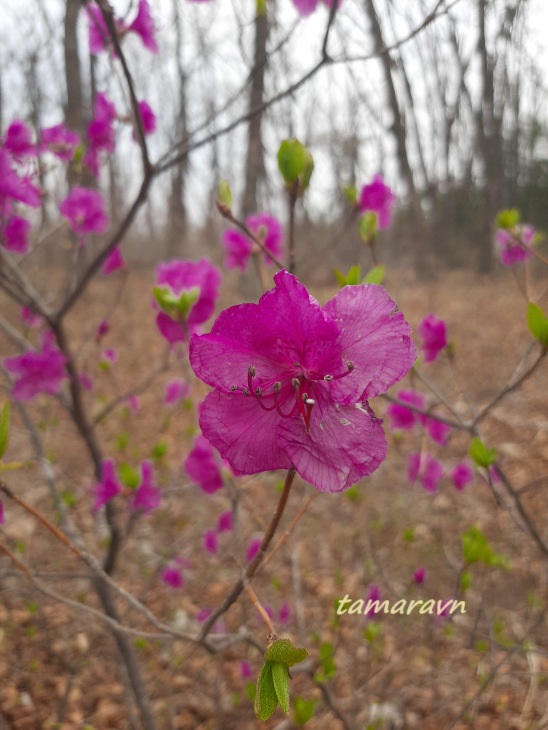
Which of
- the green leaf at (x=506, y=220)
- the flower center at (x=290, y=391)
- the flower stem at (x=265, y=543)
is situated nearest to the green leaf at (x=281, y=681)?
the flower stem at (x=265, y=543)

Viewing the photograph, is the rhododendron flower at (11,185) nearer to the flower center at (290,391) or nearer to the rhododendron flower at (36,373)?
the rhododendron flower at (36,373)

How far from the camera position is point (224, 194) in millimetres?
1208

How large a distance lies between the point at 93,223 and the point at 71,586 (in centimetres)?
199

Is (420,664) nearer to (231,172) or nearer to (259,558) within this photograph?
(259,558)

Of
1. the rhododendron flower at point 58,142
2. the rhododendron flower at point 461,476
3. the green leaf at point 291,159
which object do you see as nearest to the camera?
the green leaf at point 291,159

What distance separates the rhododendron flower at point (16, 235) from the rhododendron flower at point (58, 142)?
0.28m

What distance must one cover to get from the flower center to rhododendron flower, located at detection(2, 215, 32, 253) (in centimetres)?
155

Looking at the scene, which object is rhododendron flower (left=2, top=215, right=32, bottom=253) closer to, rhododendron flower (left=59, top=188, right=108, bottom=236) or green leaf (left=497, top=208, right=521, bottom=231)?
rhododendron flower (left=59, top=188, right=108, bottom=236)

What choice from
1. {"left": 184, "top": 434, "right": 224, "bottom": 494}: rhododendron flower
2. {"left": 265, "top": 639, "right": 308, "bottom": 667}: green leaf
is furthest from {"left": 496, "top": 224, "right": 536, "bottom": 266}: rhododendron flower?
{"left": 265, "top": 639, "right": 308, "bottom": 667}: green leaf

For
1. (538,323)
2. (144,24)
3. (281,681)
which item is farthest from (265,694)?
(144,24)

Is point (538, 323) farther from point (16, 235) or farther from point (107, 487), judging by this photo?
point (16, 235)

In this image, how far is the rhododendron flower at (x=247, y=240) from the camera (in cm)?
176

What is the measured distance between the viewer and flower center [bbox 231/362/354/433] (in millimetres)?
649

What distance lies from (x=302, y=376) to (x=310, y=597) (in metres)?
2.68
